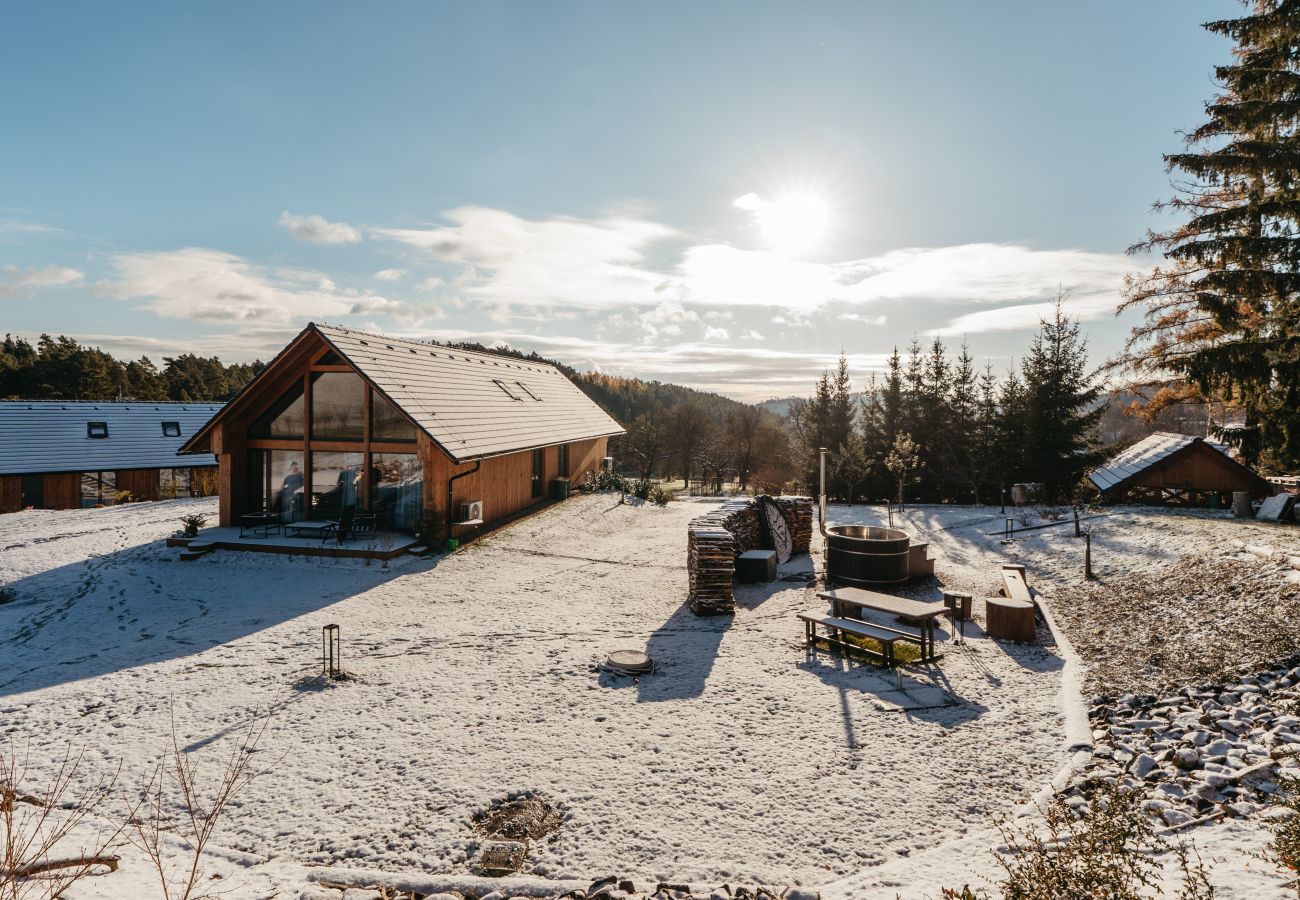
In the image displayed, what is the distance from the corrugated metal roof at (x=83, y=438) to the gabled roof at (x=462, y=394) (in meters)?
15.1

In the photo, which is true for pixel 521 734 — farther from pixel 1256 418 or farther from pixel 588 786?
pixel 1256 418

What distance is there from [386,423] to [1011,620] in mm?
14585

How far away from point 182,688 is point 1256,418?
2398 centimetres

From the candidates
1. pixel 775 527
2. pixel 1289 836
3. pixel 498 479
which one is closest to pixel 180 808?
pixel 1289 836

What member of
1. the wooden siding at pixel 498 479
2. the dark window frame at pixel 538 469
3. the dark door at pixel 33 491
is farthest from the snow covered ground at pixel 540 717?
the dark door at pixel 33 491

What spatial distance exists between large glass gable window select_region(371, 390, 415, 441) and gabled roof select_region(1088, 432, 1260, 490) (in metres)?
21.6

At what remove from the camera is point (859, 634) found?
30.9 feet

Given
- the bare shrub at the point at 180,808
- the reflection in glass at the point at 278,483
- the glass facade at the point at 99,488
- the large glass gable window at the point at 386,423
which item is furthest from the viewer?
the glass facade at the point at 99,488

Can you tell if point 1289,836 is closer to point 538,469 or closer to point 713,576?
point 713,576

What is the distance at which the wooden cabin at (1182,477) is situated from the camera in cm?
1836

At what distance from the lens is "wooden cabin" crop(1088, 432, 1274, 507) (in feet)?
60.2

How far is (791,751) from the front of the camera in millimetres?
Answer: 6727

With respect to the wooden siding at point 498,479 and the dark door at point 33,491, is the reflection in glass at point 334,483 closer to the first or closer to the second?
the wooden siding at point 498,479

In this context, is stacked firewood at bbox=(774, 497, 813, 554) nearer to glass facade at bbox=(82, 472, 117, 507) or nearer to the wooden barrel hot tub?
the wooden barrel hot tub
